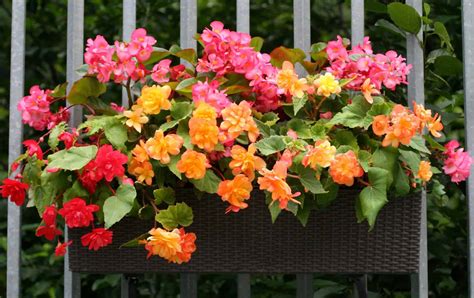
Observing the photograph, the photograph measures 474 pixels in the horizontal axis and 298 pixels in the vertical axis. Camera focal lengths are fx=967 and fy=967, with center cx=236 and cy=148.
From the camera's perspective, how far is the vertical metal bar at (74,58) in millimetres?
2084

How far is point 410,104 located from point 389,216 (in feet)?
1.06

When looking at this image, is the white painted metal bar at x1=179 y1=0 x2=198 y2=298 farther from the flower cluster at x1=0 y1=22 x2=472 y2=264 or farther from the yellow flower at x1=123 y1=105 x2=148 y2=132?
the yellow flower at x1=123 y1=105 x2=148 y2=132

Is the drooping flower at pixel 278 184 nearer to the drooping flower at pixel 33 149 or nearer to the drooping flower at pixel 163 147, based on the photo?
the drooping flower at pixel 163 147

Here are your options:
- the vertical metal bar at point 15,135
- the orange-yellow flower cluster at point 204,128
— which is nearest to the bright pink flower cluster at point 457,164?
the orange-yellow flower cluster at point 204,128

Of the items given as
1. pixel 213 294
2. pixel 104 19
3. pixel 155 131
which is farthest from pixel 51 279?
pixel 155 131

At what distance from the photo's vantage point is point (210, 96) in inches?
72.1

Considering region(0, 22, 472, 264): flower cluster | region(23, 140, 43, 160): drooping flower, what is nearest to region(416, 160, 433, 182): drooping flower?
region(0, 22, 472, 264): flower cluster

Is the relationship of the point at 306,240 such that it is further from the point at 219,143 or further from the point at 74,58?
the point at 74,58

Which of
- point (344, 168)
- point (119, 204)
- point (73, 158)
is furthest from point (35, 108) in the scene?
point (344, 168)

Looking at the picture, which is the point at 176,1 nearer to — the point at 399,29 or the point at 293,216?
the point at 399,29

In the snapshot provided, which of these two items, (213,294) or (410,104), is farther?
(213,294)

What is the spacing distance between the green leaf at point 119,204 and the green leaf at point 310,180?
0.31m

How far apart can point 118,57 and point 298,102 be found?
0.36 metres

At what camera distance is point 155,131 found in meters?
1.86
